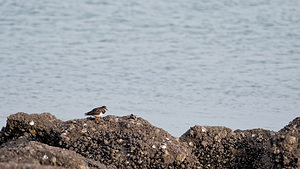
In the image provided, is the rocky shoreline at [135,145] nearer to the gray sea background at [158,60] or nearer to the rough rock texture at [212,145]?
the rough rock texture at [212,145]

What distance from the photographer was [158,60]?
12.0 m

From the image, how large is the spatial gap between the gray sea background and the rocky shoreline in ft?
6.83

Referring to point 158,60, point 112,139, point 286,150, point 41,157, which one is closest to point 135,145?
point 112,139

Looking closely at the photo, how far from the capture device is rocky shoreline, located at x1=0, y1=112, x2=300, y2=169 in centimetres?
408

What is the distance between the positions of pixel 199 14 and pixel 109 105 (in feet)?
32.7

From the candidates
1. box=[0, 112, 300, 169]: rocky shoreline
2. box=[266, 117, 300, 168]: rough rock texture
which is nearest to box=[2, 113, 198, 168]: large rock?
box=[0, 112, 300, 169]: rocky shoreline

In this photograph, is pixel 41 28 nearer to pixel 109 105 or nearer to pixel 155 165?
pixel 109 105

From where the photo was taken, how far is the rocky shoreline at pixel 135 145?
4.08m

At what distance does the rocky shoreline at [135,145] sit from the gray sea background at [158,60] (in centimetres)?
208

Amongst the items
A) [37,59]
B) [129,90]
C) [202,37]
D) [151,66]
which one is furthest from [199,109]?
[202,37]

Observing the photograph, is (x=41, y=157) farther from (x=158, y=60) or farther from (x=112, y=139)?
(x=158, y=60)

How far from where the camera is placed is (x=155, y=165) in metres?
4.33

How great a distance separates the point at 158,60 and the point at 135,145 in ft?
25.1

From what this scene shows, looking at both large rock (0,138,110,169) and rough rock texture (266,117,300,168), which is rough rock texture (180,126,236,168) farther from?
large rock (0,138,110,169)
